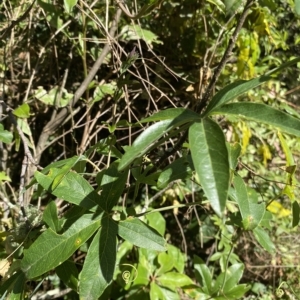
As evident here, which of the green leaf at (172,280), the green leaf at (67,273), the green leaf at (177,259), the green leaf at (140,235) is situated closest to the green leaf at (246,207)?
the green leaf at (140,235)

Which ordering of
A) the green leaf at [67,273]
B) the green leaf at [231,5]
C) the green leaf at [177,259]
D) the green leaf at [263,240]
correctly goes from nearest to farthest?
the green leaf at [231,5]
the green leaf at [67,273]
the green leaf at [263,240]
the green leaf at [177,259]

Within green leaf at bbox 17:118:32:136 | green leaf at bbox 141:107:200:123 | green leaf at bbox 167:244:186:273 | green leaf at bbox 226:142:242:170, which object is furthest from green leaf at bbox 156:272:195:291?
green leaf at bbox 141:107:200:123

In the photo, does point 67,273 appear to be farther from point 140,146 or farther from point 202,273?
point 202,273

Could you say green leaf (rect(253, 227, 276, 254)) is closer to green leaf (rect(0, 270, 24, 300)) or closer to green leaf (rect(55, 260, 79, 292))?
green leaf (rect(55, 260, 79, 292))

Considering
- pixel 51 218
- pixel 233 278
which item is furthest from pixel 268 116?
pixel 233 278

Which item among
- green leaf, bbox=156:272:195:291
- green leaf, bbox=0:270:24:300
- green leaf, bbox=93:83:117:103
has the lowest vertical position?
green leaf, bbox=156:272:195:291

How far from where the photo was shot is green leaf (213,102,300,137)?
642 millimetres

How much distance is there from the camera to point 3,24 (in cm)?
158

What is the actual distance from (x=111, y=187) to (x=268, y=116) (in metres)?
0.37

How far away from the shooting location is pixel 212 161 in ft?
1.89

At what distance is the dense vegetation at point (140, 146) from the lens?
80 centimetres

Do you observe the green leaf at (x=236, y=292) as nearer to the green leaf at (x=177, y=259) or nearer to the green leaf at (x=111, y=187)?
the green leaf at (x=177, y=259)

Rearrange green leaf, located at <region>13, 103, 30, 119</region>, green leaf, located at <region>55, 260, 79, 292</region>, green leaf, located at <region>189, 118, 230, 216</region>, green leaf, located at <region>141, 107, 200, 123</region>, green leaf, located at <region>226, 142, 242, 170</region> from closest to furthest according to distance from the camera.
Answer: green leaf, located at <region>189, 118, 230, 216</region>, green leaf, located at <region>141, 107, 200, 123</region>, green leaf, located at <region>226, 142, 242, 170</region>, green leaf, located at <region>55, 260, 79, 292</region>, green leaf, located at <region>13, 103, 30, 119</region>

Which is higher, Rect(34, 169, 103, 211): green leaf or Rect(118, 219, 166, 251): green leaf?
Rect(34, 169, 103, 211): green leaf
